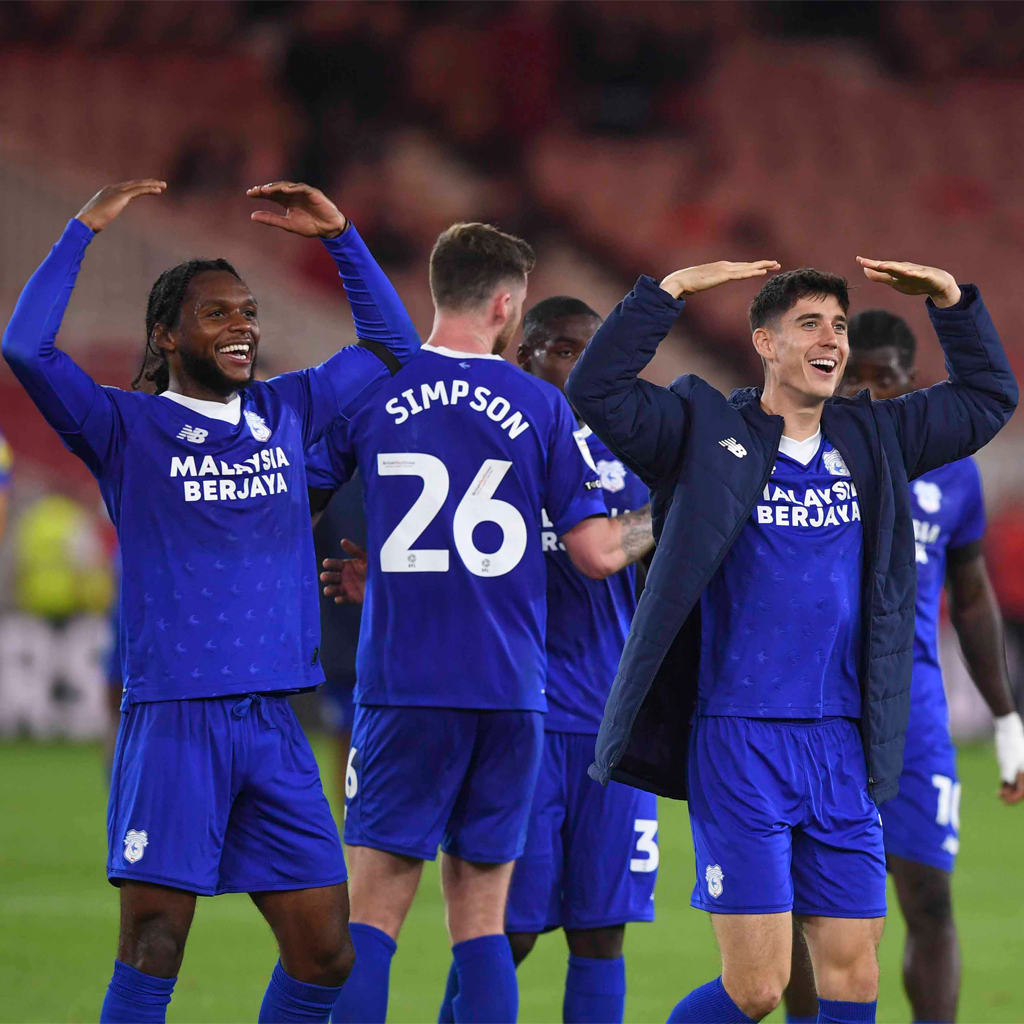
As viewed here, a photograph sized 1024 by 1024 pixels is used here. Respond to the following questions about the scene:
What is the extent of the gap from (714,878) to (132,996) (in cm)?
132

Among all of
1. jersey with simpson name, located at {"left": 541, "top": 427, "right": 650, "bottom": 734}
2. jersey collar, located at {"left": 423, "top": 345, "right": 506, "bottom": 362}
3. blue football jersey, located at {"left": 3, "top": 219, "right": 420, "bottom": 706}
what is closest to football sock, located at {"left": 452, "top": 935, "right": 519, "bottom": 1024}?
jersey with simpson name, located at {"left": 541, "top": 427, "right": 650, "bottom": 734}

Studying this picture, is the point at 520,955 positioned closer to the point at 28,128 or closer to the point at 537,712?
the point at 537,712

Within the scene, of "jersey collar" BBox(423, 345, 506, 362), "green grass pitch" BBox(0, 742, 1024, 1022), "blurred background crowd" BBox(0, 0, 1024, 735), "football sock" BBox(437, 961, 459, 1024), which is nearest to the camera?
"jersey collar" BBox(423, 345, 506, 362)

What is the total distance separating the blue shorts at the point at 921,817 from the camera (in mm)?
4984

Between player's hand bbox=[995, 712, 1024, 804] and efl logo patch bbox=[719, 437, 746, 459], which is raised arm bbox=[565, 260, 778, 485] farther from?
player's hand bbox=[995, 712, 1024, 804]

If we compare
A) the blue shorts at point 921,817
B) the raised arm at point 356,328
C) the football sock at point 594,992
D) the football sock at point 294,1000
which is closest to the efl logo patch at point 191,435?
the raised arm at point 356,328

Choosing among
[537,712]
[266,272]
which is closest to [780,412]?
[537,712]

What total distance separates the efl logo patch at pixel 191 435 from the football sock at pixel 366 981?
130 centimetres

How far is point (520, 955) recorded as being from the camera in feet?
15.5

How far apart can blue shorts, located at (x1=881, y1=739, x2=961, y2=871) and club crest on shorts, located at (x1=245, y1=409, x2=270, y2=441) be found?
2.37 metres

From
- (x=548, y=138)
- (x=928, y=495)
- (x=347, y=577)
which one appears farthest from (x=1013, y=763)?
(x=548, y=138)

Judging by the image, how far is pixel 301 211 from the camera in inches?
157

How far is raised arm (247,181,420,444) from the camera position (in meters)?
3.97

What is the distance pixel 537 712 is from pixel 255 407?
3.55 ft
